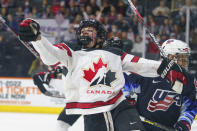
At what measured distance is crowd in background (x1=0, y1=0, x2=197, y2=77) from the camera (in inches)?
244

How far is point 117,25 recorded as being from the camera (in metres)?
6.59

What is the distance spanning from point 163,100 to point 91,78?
2.08 ft

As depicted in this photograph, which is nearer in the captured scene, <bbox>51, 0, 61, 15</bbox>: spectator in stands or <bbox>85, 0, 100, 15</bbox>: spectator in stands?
<bbox>85, 0, 100, 15</bbox>: spectator in stands

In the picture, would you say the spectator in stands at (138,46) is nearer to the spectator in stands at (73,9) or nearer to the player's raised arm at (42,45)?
the spectator in stands at (73,9)

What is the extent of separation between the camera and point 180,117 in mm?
2777

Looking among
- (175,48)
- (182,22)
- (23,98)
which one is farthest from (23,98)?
(175,48)

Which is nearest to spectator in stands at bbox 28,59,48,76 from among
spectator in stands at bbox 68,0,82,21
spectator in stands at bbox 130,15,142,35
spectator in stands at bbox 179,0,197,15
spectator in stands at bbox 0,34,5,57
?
spectator in stands at bbox 0,34,5,57

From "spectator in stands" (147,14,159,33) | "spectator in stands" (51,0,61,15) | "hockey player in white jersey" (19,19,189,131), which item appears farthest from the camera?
"spectator in stands" (51,0,61,15)

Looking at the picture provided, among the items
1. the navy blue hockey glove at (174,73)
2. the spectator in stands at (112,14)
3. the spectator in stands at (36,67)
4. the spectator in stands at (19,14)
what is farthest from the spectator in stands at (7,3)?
the navy blue hockey glove at (174,73)

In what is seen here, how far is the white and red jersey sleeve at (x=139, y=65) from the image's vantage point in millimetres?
2689

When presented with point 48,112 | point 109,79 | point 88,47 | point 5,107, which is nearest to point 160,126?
point 109,79

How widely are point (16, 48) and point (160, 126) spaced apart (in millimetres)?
4119

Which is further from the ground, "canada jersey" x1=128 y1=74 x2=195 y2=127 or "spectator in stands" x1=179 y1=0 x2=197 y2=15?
"spectator in stands" x1=179 y1=0 x2=197 y2=15

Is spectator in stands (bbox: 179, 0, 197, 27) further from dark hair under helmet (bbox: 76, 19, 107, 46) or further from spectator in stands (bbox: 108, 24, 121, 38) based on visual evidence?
dark hair under helmet (bbox: 76, 19, 107, 46)
